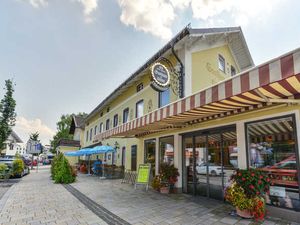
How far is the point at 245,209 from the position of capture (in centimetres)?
557

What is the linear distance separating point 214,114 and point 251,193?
8.88ft

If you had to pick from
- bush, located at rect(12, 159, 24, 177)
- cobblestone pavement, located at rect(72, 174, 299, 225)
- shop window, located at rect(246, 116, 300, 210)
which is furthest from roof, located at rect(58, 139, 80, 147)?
shop window, located at rect(246, 116, 300, 210)

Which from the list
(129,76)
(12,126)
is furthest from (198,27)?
(12,126)

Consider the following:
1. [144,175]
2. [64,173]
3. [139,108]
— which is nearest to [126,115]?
[139,108]

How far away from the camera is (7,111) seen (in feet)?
52.0

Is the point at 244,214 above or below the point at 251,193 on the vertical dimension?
below

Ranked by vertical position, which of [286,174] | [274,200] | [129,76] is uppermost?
[129,76]

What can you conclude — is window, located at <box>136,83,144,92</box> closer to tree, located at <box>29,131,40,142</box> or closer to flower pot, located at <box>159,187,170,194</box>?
flower pot, located at <box>159,187,170,194</box>

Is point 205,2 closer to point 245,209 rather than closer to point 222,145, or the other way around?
point 222,145

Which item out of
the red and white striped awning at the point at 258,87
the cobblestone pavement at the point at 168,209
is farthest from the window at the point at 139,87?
the red and white striped awning at the point at 258,87

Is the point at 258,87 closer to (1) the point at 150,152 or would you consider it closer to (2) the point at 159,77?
(2) the point at 159,77

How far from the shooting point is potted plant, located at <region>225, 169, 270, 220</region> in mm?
5488

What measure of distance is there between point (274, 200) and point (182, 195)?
12.4ft

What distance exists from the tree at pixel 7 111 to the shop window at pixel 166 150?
489 inches
